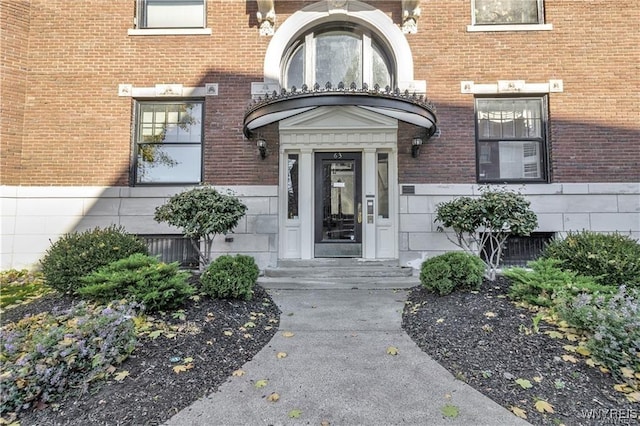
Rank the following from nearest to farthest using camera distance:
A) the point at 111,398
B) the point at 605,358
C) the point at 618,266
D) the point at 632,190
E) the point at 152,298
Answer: the point at 111,398 < the point at 605,358 < the point at 152,298 < the point at 618,266 < the point at 632,190

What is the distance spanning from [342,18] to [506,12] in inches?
149

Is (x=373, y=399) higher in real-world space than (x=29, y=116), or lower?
lower

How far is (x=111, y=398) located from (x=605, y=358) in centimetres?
436

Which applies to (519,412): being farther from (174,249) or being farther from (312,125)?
(174,249)

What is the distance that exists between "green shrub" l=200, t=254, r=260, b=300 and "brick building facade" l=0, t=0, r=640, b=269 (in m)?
2.33

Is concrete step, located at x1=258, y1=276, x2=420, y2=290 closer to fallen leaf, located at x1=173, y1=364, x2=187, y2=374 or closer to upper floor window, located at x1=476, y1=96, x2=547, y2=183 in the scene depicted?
upper floor window, located at x1=476, y1=96, x2=547, y2=183

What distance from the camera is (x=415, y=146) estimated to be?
24.8 feet

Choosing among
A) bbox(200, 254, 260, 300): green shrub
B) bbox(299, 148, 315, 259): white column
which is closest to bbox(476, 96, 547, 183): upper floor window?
bbox(299, 148, 315, 259): white column

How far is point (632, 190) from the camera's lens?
7.59 meters

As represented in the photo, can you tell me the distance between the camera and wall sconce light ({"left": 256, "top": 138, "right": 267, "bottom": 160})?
7.44 metres

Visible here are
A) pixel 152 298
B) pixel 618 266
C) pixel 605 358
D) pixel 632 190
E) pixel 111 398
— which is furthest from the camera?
pixel 632 190

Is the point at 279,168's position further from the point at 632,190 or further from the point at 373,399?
the point at 632,190

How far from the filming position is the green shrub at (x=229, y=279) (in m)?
5.14

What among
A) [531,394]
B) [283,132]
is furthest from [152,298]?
[283,132]
